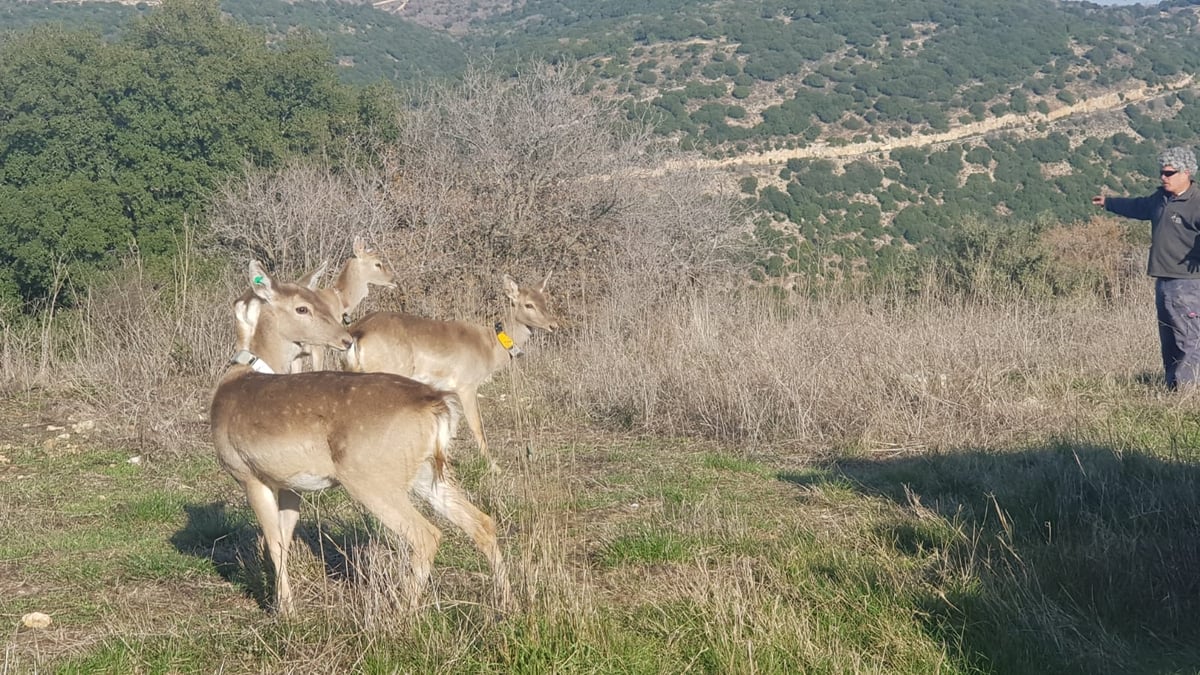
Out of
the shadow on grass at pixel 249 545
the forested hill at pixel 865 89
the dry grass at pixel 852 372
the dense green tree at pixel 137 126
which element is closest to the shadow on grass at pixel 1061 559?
the dry grass at pixel 852 372

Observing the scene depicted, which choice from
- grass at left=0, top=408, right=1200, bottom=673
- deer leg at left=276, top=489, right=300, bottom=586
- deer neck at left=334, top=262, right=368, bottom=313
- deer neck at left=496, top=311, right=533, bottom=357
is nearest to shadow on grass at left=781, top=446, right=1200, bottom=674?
grass at left=0, top=408, right=1200, bottom=673

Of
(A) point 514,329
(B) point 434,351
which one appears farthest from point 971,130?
(B) point 434,351

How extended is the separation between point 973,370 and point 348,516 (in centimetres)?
612

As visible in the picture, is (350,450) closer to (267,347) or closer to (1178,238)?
(267,347)

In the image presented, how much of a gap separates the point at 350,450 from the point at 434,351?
5.58 meters

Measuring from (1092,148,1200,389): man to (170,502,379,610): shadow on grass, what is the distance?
25.9 ft

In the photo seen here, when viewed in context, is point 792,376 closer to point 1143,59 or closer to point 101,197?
point 101,197

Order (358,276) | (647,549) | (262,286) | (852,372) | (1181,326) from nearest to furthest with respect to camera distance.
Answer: (647,549) < (262,286) < (1181,326) < (852,372) < (358,276)

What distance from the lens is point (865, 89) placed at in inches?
2213

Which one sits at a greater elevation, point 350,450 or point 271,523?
point 350,450

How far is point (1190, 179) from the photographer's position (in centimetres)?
1128

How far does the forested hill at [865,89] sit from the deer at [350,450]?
59.8 ft

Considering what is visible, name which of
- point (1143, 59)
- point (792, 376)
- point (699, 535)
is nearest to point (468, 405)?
point (792, 376)

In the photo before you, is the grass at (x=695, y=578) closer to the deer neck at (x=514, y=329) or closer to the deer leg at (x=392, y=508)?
the deer leg at (x=392, y=508)
